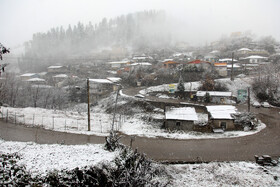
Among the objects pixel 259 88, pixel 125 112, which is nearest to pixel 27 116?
pixel 125 112

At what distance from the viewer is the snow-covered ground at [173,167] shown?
7.96 metres

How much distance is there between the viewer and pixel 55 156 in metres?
8.60

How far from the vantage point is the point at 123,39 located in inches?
3529

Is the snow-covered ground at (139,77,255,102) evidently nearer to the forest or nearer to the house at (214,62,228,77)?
the house at (214,62,228,77)

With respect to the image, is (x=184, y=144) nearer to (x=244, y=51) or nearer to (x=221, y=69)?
(x=221, y=69)

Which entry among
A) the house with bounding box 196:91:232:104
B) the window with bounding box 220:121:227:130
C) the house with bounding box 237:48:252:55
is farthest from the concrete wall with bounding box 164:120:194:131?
the house with bounding box 237:48:252:55

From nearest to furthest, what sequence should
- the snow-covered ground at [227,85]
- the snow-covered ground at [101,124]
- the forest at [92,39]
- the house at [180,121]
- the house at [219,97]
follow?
the snow-covered ground at [101,124] < the house at [180,121] < the house at [219,97] < the snow-covered ground at [227,85] < the forest at [92,39]

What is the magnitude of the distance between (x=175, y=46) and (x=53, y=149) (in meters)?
78.6

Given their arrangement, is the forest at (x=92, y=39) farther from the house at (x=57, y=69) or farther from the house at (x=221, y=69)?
the house at (x=221, y=69)

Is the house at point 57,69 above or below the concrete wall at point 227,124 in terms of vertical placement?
above

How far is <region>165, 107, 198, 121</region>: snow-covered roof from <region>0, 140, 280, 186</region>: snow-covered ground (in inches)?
310

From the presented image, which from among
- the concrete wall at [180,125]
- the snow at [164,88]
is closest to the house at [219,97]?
the snow at [164,88]

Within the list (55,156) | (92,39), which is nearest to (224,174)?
(55,156)

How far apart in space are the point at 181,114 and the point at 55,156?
13.0 meters
